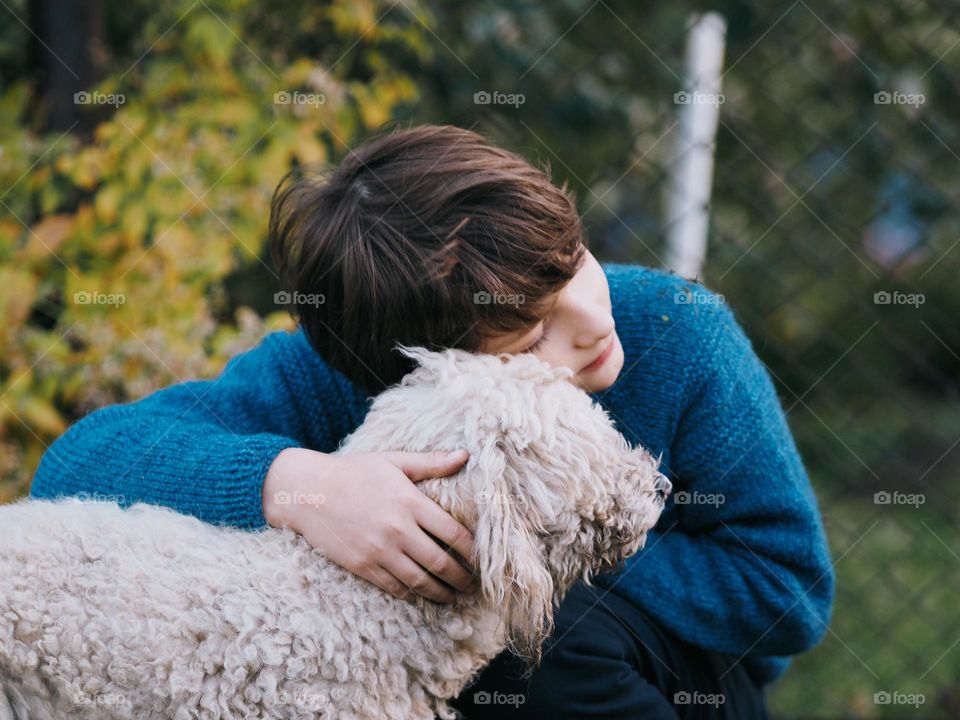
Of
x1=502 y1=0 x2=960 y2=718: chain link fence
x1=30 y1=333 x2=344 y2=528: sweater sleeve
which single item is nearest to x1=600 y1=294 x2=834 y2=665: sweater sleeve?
x1=30 y1=333 x2=344 y2=528: sweater sleeve

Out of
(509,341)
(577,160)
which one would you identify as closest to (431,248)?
(509,341)

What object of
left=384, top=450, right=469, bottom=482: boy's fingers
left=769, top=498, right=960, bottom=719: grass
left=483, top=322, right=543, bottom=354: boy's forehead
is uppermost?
left=483, top=322, right=543, bottom=354: boy's forehead

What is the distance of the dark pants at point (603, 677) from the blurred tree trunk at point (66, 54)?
2788mm

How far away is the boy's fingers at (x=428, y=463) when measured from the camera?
6.19ft

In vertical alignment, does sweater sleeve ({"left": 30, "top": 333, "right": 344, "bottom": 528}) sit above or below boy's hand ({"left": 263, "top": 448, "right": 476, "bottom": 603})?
below

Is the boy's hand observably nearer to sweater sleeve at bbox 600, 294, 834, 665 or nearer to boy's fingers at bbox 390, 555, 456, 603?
boy's fingers at bbox 390, 555, 456, 603

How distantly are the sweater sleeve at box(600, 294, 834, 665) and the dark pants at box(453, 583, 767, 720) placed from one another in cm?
8

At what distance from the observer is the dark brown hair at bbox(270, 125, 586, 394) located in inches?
83.5

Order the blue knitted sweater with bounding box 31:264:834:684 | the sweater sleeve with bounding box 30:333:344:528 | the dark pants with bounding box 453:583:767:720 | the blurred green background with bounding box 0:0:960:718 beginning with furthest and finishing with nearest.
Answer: the blurred green background with bounding box 0:0:960:718
the blue knitted sweater with bounding box 31:264:834:684
the dark pants with bounding box 453:583:767:720
the sweater sleeve with bounding box 30:333:344:528

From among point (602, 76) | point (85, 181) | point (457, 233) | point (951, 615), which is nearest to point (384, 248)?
point (457, 233)

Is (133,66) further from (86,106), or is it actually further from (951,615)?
(951,615)

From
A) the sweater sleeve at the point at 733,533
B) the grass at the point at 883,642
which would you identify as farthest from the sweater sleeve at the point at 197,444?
the grass at the point at 883,642

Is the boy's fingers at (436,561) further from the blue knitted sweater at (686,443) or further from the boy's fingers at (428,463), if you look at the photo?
the blue knitted sweater at (686,443)

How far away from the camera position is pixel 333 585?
1.92 metres
